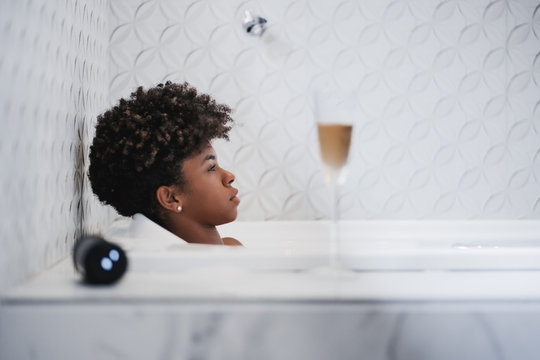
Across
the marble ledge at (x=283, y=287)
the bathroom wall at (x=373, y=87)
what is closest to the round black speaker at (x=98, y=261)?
the marble ledge at (x=283, y=287)

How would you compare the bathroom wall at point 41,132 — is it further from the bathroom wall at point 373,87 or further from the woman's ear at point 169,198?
the bathroom wall at point 373,87

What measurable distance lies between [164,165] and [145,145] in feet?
0.19

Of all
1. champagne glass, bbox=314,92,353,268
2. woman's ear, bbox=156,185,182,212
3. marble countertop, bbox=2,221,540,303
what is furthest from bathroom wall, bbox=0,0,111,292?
champagne glass, bbox=314,92,353,268

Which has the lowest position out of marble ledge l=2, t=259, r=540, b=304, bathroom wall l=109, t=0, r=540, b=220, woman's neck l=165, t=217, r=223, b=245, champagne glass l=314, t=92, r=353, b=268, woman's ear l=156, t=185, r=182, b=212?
marble ledge l=2, t=259, r=540, b=304

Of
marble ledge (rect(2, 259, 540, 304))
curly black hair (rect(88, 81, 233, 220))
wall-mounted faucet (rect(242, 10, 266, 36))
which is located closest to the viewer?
marble ledge (rect(2, 259, 540, 304))

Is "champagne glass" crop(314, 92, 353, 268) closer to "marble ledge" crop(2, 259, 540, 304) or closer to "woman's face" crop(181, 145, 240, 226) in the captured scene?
"marble ledge" crop(2, 259, 540, 304)

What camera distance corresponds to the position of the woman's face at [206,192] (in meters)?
0.95

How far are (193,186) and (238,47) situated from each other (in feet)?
2.23

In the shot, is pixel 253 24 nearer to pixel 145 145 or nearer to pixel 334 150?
pixel 145 145

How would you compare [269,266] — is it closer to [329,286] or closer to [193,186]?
[329,286]

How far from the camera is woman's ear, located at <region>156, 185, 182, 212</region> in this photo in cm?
93

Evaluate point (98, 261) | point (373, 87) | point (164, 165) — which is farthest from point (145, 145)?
point (373, 87)

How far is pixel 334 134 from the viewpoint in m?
0.62

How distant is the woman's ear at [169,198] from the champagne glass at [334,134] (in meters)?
0.42
